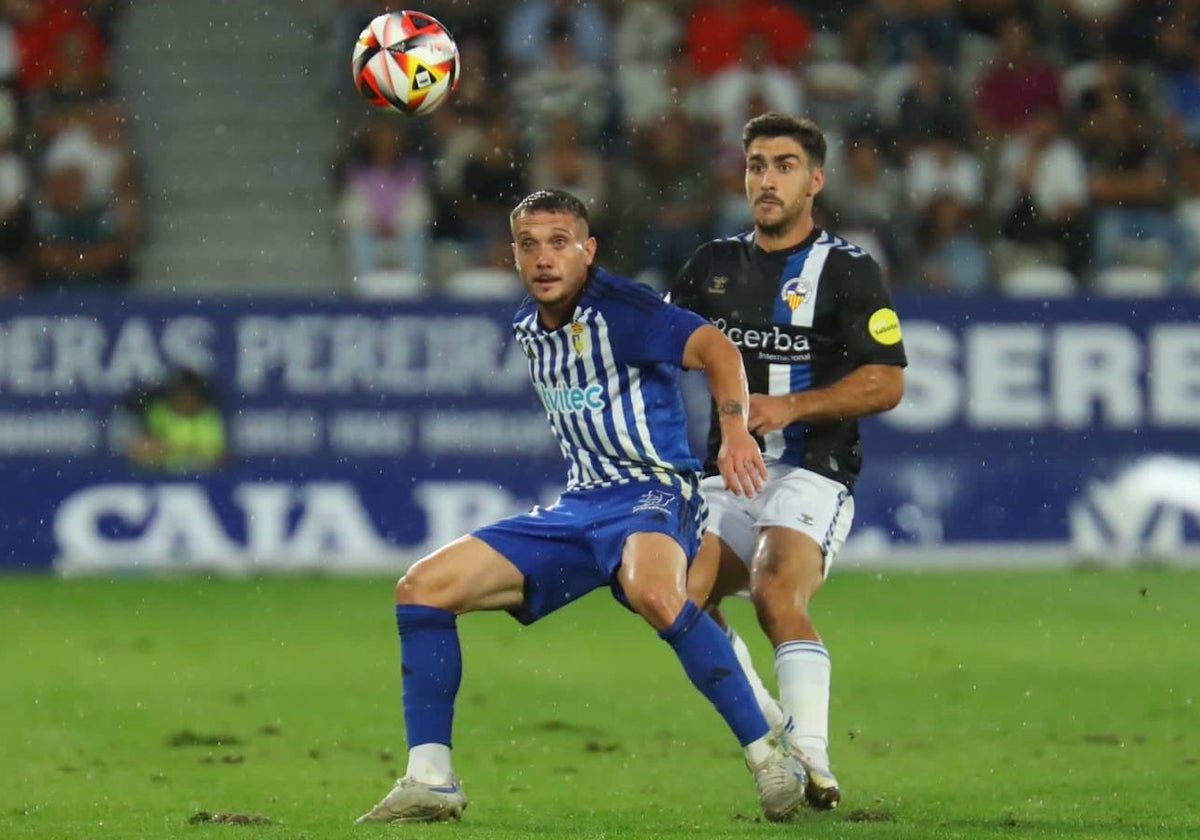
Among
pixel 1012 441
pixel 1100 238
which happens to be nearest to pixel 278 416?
pixel 1012 441

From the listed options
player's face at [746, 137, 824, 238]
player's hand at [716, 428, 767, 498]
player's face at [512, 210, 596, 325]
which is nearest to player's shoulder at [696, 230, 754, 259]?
player's face at [746, 137, 824, 238]

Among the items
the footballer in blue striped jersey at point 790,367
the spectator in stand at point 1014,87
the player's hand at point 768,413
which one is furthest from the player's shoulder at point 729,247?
the spectator in stand at point 1014,87

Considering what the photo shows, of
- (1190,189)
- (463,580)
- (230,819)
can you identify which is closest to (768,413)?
(463,580)

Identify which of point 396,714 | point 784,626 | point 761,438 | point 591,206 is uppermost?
point 591,206

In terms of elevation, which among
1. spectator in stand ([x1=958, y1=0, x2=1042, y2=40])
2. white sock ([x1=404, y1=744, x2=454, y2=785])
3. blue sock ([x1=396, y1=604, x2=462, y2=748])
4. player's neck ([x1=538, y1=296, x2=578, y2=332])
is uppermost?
spectator in stand ([x1=958, y1=0, x2=1042, y2=40])

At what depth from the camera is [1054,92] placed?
17078 mm

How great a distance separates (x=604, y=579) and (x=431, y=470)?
306 inches

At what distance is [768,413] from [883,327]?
58 centimetres

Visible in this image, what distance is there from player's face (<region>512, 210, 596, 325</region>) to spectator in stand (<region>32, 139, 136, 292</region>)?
9512 millimetres

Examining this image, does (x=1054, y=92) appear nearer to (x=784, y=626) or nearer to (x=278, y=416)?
(x=278, y=416)

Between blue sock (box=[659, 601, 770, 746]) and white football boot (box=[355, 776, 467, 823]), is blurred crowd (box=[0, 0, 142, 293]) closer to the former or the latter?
white football boot (box=[355, 776, 467, 823])

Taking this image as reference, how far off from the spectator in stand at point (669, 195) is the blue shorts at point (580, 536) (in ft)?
28.2

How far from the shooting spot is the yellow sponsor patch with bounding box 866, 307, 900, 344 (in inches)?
286

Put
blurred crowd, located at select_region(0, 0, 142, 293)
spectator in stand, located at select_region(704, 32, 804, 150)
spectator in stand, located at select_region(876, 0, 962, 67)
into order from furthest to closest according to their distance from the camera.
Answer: spectator in stand, located at select_region(876, 0, 962, 67), spectator in stand, located at select_region(704, 32, 804, 150), blurred crowd, located at select_region(0, 0, 142, 293)
